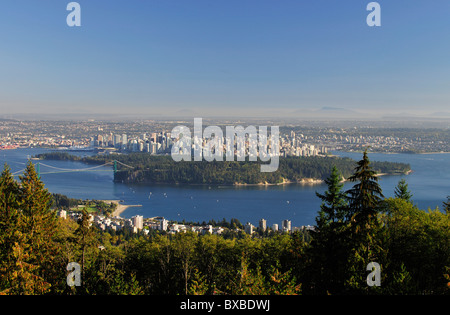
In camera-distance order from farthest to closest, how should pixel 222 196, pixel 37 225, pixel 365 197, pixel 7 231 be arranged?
pixel 222 196
pixel 37 225
pixel 7 231
pixel 365 197

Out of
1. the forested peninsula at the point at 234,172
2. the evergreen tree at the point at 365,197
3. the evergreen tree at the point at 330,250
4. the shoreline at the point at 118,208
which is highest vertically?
the evergreen tree at the point at 365,197

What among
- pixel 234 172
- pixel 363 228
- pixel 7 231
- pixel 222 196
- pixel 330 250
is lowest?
pixel 222 196

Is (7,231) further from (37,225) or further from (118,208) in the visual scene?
(118,208)

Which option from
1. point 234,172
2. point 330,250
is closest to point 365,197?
point 330,250

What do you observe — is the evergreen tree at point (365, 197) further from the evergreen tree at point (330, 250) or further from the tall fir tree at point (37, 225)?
the tall fir tree at point (37, 225)

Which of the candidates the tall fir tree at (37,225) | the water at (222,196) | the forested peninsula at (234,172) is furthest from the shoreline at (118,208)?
the tall fir tree at (37,225)

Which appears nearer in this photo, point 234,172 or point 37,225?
point 37,225

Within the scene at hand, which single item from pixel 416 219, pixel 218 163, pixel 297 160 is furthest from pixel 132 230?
pixel 297 160
